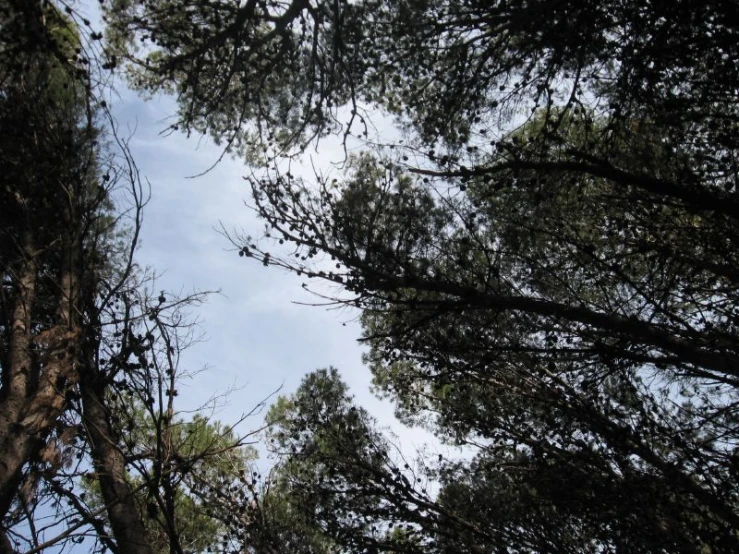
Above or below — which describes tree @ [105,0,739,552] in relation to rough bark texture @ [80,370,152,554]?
above

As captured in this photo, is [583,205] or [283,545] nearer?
[583,205]

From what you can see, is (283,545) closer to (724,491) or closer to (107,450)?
(107,450)

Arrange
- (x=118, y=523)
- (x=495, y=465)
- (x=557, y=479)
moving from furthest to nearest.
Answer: (x=495, y=465)
(x=557, y=479)
(x=118, y=523)

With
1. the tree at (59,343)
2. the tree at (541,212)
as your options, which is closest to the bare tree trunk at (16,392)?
the tree at (59,343)

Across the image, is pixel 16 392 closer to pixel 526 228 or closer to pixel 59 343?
pixel 59 343

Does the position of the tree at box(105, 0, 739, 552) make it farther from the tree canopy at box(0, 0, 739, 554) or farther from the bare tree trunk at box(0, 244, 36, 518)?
the bare tree trunk at box(0, 244, 36, 518)

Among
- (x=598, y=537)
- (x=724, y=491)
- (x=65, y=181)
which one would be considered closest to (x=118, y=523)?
(x=65, y=181)

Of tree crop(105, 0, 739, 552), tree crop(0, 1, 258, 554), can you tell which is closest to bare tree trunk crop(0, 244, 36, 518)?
tree crop(0, 1, 258, 554)

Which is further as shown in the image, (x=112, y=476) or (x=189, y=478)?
(x=189, y=478)

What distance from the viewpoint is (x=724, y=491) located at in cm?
522

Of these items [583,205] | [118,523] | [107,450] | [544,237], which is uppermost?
[583,205]

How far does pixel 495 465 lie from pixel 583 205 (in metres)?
3.38

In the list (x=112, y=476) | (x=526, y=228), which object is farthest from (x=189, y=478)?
(x=526, y=228)

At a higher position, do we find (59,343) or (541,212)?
(541,212)
